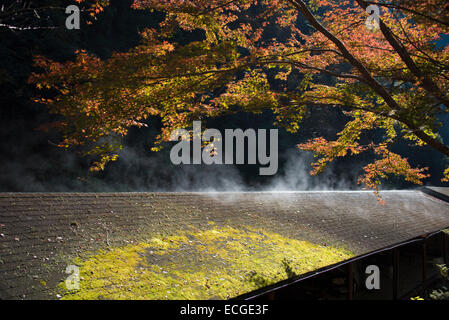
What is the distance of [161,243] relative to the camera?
552cm

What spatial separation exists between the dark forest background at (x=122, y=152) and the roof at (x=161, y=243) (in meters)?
5.55

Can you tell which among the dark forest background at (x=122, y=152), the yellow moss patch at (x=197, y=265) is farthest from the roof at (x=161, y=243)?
the dark forest background at (x=122, y=152)

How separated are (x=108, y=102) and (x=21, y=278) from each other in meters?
3.09

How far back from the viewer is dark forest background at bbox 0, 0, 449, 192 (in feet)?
50.9

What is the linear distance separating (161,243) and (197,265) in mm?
755

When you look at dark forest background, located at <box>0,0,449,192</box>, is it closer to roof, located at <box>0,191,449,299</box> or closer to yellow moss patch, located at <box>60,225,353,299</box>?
roof, located at <box>0,191,449,299</box>

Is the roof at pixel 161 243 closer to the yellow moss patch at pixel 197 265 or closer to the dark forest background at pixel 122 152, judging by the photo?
the yellow moss patch at pixel 197 265

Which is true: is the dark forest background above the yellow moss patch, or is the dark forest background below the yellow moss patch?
above

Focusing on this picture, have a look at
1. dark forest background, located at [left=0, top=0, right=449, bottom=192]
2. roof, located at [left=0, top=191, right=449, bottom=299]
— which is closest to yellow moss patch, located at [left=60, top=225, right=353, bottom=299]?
roof, located at [left=0, top=191, right=449, bottom=299]

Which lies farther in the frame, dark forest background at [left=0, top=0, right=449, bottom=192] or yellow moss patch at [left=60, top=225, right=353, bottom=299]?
dark forest background at [left=0, top=0, right=449, bottom=192]

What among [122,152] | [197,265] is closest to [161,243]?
[197,265]

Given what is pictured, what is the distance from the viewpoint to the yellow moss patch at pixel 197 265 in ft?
13.6

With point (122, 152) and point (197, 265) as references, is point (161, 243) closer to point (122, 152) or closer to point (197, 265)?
point (197, 265)

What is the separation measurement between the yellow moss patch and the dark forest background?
22.7 feet
